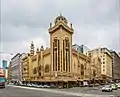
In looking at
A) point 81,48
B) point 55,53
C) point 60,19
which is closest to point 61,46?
point 55,53

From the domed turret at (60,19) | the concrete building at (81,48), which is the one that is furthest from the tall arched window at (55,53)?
the concrete building at (81,48)

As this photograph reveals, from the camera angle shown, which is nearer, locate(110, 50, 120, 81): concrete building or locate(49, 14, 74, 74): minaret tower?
locate(49, 14, 74, 74): minaret tower

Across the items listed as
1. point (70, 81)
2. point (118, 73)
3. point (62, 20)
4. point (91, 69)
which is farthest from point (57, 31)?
point (118, 73)

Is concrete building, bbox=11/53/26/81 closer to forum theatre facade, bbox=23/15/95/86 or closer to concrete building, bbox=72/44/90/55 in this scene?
concrete building, bbox=72/44/90/55

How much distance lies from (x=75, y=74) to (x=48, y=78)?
31.0 ft

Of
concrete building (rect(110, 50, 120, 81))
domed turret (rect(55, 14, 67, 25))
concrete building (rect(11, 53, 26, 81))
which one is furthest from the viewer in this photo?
concrete building (rect(110, 50, 120, 81))

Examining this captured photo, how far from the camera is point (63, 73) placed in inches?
3553

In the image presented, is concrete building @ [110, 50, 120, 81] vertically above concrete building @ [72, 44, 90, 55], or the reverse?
concrete building @ [72, 44, 90, 55]

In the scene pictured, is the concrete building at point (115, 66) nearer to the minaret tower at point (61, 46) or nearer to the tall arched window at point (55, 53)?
the minaret tower at point (61, 46)

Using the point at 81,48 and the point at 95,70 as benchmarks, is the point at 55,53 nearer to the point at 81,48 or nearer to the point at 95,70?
the point at 95,70

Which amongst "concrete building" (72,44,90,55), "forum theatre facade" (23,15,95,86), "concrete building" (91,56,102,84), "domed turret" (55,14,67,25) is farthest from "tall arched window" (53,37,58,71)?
"concrete building" (72,44,90,55)

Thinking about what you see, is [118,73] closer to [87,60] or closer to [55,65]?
[87,60]

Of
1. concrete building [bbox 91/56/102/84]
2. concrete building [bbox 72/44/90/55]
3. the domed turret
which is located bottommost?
concrete building [bbox 91/56/102/84]

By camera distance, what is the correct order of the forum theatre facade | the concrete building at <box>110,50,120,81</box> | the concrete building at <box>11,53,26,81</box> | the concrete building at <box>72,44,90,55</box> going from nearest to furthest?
1. the forum theatre facade
2. the concrete building at <box>72,44,90,55</box>
3. the concrete building at <box>11,53,26,81</box>
4. the concrete building at <box>110,50,120,81</box>
